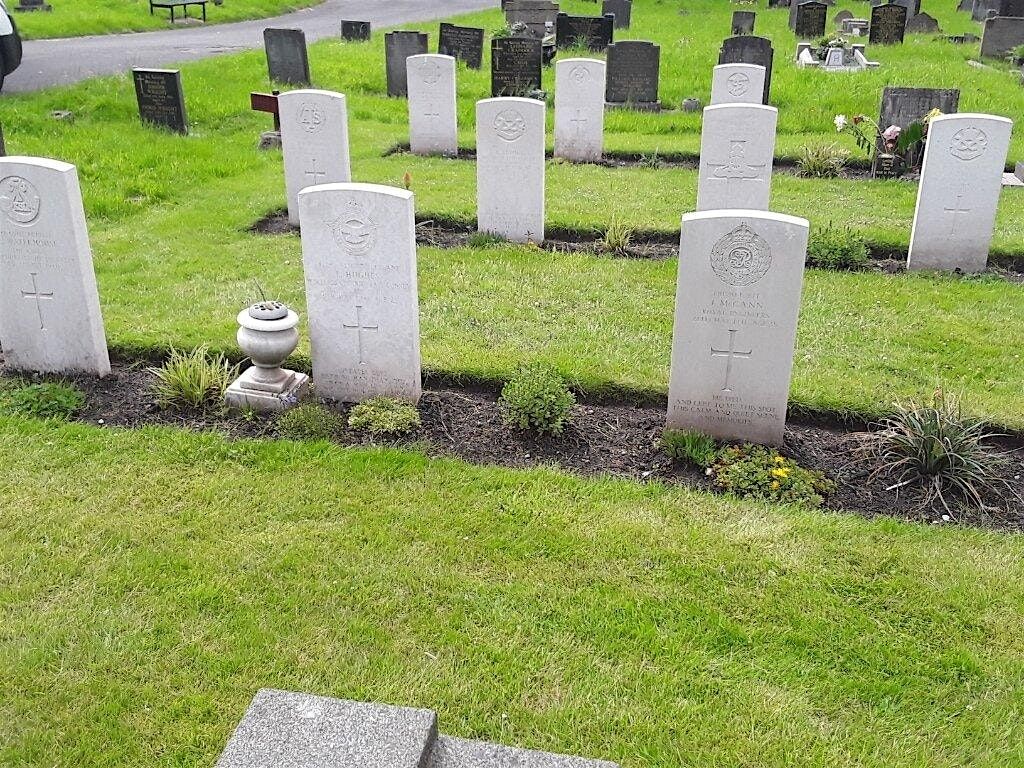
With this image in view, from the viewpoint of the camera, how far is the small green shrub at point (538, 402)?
5.57 metres

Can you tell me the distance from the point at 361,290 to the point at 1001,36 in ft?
67.8

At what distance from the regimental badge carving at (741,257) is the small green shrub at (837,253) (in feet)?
12.8

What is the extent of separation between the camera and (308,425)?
18.2ft

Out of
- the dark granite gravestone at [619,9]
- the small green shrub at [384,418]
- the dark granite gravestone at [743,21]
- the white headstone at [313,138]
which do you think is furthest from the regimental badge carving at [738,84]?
the dark granite gravestone at [619,9]

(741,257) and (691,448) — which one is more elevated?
(741,257)

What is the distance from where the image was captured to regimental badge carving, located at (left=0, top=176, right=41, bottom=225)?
576 centimetres

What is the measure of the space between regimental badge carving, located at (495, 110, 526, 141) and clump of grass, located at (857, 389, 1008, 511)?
5.11m

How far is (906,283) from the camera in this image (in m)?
8.28

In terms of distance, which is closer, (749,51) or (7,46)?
(7,46)

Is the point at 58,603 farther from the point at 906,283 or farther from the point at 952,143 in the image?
the point at 952,143

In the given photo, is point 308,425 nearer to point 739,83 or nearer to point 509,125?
point 509,125

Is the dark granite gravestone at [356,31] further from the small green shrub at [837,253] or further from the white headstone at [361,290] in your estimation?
the white headstone at [361,290]

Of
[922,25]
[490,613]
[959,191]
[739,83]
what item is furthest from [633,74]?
[922,25]

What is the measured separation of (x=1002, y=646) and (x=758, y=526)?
4.01 ft
